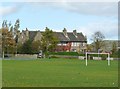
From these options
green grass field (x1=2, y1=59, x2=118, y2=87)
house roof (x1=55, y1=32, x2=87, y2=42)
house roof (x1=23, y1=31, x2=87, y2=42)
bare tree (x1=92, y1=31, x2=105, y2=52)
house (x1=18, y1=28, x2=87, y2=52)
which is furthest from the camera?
house roof (x1=55, y1=32, x2=87, y2=42)

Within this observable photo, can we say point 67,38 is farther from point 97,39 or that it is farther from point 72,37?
point 97,39

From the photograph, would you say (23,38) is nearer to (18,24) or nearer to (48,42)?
(18,24)

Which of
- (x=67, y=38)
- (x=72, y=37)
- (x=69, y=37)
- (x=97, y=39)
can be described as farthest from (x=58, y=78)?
(x=72, y=37)

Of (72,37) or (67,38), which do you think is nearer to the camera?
(67,38)

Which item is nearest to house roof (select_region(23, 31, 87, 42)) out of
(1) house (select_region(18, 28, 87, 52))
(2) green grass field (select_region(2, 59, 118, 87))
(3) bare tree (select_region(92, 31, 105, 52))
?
(1) house (select_region(18, 28, 87, 52))

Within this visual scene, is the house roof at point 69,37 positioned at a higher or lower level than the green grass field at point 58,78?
higher

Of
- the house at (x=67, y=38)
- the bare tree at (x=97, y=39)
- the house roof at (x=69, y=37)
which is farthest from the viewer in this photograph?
the house roof at (x=69, y=37)

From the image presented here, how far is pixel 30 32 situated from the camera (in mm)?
160500

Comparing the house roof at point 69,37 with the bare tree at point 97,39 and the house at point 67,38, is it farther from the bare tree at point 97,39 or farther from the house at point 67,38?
the bare tree at point 97,39

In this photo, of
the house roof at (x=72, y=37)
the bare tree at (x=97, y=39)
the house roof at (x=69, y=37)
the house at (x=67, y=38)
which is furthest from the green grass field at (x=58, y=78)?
the house roof at (x=72, y=37)

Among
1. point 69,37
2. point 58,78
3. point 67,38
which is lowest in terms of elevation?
point 58,78

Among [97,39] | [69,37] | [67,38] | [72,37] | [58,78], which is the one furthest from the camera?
[72,37]

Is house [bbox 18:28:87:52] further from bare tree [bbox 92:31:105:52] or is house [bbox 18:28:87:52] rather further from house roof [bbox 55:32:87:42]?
bare tree [bbox 92:31:105:52]

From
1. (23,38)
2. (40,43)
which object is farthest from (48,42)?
(23,38)
